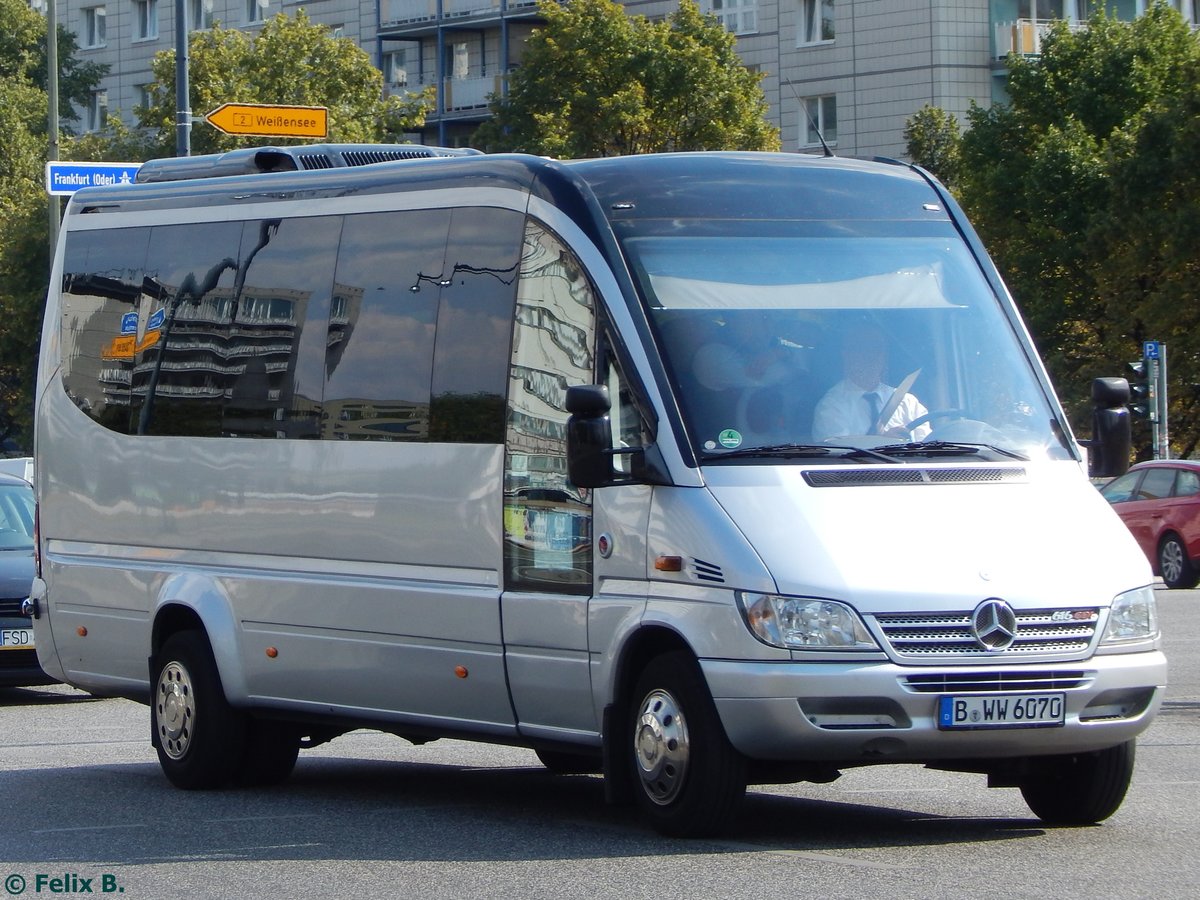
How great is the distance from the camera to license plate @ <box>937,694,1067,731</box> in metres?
8.40

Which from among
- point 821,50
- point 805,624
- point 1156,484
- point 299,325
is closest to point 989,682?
point 805,624

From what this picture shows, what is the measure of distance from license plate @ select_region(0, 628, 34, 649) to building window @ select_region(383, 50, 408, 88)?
2132 inches

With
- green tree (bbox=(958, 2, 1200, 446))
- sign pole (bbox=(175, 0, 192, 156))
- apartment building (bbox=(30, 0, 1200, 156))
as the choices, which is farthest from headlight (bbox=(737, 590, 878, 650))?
apartment building (bbox=(30, 0, 1200, 156))

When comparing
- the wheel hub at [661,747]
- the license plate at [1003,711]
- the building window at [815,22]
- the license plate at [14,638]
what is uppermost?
the building window at [815,22]

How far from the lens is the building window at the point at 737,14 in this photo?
6156 cm

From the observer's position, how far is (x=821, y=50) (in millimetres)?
59625

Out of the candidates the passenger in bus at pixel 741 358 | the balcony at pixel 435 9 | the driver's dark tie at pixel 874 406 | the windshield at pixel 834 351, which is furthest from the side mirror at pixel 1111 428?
the balcony at pixel 435 9

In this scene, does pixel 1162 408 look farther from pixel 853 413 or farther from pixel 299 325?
pixel 853 413

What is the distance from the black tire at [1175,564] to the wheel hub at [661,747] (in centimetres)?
2127

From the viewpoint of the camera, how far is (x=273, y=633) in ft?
36.1

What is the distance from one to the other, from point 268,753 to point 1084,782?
4187mm

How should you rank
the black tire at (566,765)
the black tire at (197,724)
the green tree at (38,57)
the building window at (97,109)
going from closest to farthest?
the black tire at (197,724) < the black tire at (566,765) < the green tree at (38,57) < the building window at (97,109)

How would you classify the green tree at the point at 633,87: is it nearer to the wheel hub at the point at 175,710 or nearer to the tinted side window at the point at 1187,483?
the tinted side window at the point at 1187,483

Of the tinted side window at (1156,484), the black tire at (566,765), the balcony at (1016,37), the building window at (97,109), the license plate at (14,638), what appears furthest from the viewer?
the building window at (97,109)
